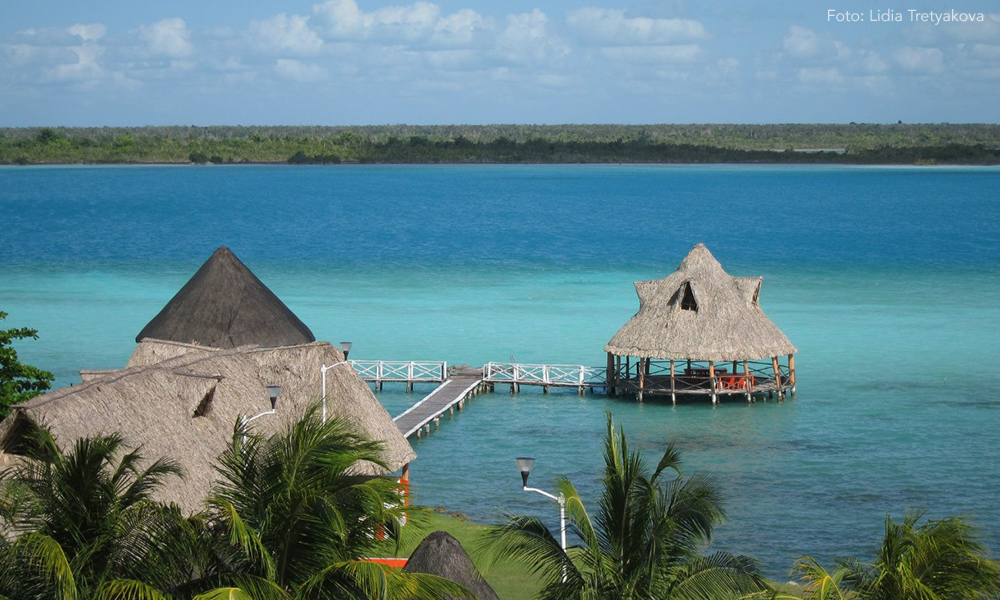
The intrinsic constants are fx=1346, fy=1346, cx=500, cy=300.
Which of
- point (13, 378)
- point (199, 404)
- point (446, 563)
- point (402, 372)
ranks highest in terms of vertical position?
point (199, 404)

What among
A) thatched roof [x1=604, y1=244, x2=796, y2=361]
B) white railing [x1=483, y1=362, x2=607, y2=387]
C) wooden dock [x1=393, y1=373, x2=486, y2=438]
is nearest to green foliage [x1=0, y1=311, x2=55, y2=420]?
wooden dock [x1=393, y1=373, x2=486, y2=438]

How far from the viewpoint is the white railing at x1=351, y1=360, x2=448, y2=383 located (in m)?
35.9

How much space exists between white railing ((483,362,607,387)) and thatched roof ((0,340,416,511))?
1360 cm

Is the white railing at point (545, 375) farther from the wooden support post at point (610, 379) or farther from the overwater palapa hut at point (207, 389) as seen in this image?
the overwater palapa hut at point (207, 389)

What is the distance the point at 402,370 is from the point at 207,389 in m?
20.1

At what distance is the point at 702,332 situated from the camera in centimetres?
3303

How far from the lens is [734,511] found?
24.4 m

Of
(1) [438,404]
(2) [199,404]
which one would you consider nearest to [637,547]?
(2) [199,404]

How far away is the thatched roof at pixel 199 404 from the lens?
15.3 meters

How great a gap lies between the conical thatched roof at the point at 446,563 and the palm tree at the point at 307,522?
0.83 meters

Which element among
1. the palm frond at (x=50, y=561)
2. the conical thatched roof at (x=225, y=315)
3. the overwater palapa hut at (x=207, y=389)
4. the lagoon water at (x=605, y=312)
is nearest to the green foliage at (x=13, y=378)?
the overwater palapa hut at (x=207, y=389)

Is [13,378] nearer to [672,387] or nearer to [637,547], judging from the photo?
[637,547]

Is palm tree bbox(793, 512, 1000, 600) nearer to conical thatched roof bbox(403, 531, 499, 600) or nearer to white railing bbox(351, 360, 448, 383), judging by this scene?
conical thatched roof bbox(403, 531, 499, 600)

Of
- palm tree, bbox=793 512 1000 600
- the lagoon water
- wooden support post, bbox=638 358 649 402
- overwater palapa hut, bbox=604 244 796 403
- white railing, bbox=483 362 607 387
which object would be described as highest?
palm tree, bbox=793 512 1000 600
